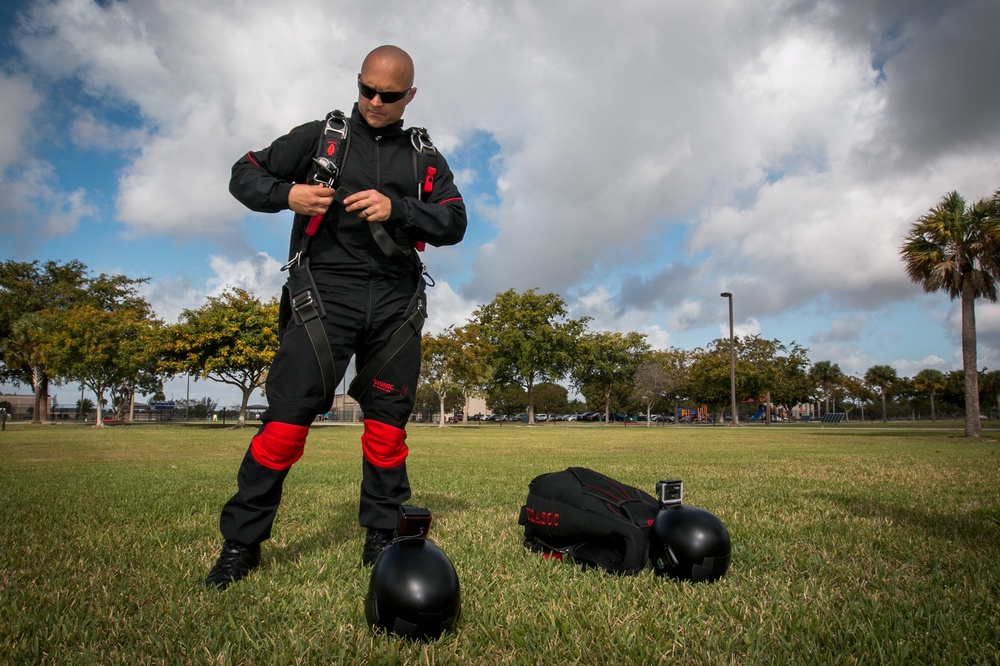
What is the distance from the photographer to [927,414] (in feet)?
358

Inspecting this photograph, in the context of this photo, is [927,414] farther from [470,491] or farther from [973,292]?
[470,491]

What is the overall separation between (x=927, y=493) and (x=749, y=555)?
4865mm

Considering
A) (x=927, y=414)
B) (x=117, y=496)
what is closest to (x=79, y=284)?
(x=117, y=496)

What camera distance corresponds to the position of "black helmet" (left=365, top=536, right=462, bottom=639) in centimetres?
222

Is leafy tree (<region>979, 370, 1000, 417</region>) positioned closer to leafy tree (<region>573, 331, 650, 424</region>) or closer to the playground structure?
the playground structure

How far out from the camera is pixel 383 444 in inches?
139

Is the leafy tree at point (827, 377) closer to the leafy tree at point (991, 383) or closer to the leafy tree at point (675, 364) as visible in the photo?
the leafy tree at point (991, 383)

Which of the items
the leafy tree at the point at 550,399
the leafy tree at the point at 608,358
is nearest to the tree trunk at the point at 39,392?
the leafy tree at the point at 608,358

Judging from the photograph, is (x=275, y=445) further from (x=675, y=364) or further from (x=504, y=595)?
(x=675, y=364)

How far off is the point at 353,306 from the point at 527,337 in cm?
5459

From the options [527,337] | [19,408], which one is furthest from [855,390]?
[19,408]

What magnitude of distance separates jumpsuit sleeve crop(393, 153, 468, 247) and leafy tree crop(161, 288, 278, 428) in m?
35.5

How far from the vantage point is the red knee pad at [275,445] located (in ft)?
10.4

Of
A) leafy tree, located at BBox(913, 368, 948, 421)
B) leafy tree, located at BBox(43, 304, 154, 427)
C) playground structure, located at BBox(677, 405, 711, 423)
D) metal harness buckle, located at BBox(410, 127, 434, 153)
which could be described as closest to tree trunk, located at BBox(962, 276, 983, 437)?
metal harness buckle, located at BBox(410, 127, 434, 153)
